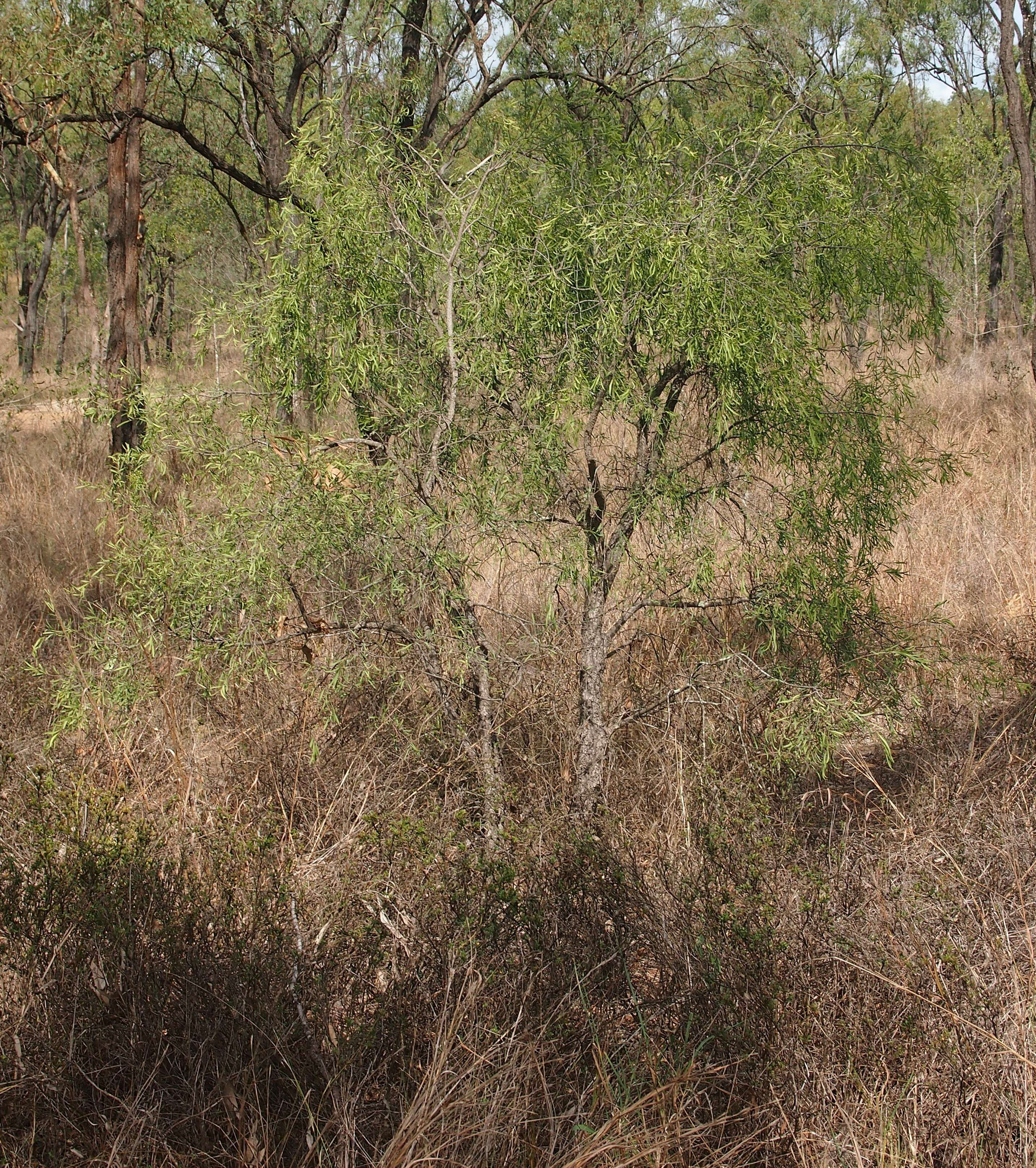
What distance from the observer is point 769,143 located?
3340 mm

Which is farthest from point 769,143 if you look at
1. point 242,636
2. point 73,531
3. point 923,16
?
Result: point 923,16

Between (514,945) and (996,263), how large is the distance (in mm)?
22725

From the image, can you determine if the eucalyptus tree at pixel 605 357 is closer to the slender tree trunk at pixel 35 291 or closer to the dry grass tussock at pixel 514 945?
the dry grass tussock at pixel 514 945

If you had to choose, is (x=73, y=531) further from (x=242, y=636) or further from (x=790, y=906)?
(x=790, y=906)

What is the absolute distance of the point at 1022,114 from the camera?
316 inches

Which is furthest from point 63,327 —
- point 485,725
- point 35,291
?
point 485,725

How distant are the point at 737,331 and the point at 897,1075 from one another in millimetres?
2039

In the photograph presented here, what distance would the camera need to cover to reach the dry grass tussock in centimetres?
216

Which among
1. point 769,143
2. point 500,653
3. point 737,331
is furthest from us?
point 500,653

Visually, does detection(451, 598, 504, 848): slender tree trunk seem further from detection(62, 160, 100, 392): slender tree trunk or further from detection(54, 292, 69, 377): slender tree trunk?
detection(54, 292, 69, 377): slender tree trunk

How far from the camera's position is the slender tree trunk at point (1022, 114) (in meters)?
7.65

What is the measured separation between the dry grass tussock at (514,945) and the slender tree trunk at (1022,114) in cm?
580

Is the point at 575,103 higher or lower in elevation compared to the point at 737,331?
higher

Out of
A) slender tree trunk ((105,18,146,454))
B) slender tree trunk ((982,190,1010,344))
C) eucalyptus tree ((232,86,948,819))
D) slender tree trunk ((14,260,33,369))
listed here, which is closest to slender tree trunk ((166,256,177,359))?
slender tree trunk ((14,260,33,369))
